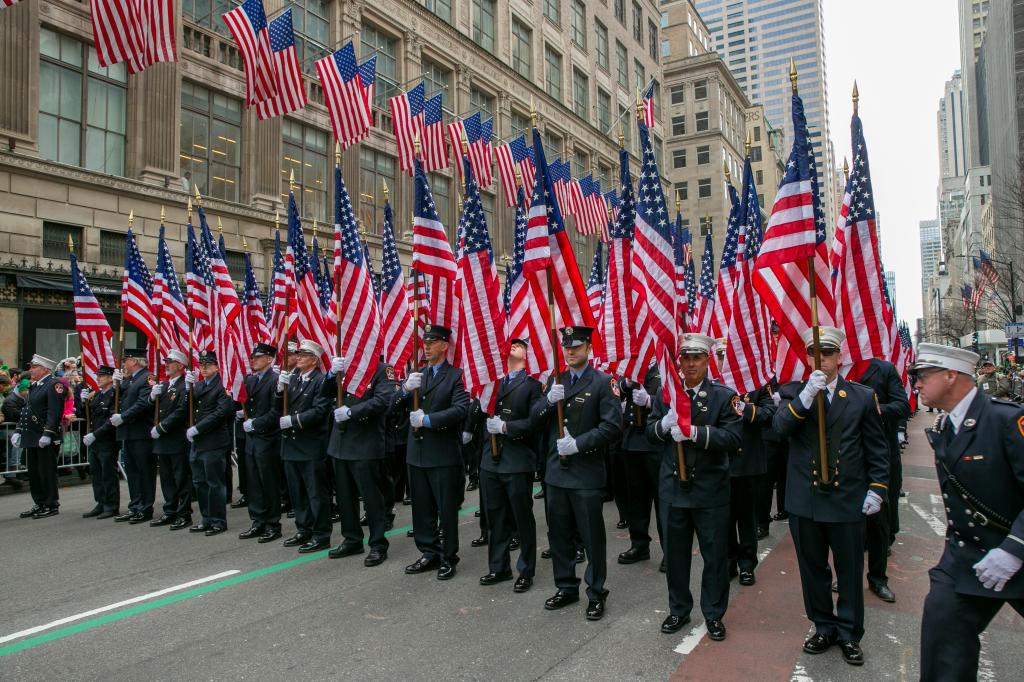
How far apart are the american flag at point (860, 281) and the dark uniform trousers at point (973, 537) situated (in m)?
3.18

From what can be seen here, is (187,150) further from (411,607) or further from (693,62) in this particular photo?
(693,62)

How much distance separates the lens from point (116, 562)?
295 inches

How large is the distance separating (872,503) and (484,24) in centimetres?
3386

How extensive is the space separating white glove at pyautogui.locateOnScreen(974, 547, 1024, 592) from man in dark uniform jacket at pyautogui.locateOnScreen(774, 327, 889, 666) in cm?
136

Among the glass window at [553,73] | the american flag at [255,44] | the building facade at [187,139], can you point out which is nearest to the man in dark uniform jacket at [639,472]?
the building facade at [187,139]

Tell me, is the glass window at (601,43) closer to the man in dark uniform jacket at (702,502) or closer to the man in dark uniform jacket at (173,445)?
the man in dark uniform jacket at (173,445)

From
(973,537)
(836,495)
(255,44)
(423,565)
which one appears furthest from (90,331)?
(973,537)

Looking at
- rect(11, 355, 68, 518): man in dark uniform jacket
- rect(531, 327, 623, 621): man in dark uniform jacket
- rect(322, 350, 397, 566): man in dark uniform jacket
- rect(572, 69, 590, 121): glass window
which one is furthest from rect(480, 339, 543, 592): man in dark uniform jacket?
rect(572, 69, 590, 121): glass window

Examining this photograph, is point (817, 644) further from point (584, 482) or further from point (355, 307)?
point (355, 307)

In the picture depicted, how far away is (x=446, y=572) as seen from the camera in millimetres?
6691

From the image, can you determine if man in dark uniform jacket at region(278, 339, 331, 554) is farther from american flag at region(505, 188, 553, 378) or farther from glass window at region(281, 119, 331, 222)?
glass window at region(281, 119, 331, 222)

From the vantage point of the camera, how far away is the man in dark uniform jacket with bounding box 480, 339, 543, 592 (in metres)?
6.38

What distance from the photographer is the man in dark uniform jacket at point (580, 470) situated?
18.4 ft

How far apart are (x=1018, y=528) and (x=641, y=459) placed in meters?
4.71
